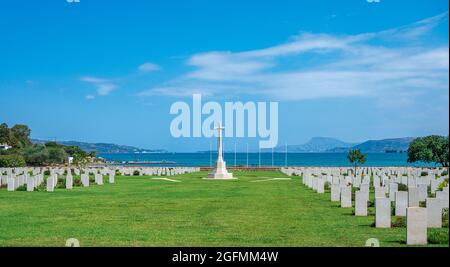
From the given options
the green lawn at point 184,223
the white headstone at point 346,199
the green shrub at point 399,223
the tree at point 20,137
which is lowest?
the green lawn at point 184,223

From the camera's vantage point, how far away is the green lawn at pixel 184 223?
1229 cm

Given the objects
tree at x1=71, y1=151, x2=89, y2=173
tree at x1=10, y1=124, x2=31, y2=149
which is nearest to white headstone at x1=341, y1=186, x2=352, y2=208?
tree at x1=71, y1=151, x2=89, y2=173

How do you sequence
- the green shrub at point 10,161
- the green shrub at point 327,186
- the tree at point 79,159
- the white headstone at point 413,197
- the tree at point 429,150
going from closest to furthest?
the white headstone at point 413,197
the green shrub at point 327,186
the green shrub at point 10,161
the tree at point 429,150
the tree at point 79,159

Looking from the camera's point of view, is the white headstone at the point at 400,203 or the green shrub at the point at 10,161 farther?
the green shrub at the point at 10,161

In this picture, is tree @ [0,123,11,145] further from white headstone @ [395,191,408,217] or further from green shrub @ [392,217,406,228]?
green shrub @ [392,217,406,228]

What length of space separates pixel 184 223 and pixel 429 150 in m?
52.2

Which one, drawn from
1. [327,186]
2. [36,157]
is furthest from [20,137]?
[327,186]

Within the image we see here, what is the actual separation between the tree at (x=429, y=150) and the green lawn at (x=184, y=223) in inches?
1676

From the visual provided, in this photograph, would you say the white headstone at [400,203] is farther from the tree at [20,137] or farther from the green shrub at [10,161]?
the tree at [20,137]

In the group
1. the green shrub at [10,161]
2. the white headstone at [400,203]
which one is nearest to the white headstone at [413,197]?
the white headstone at [400,203]
